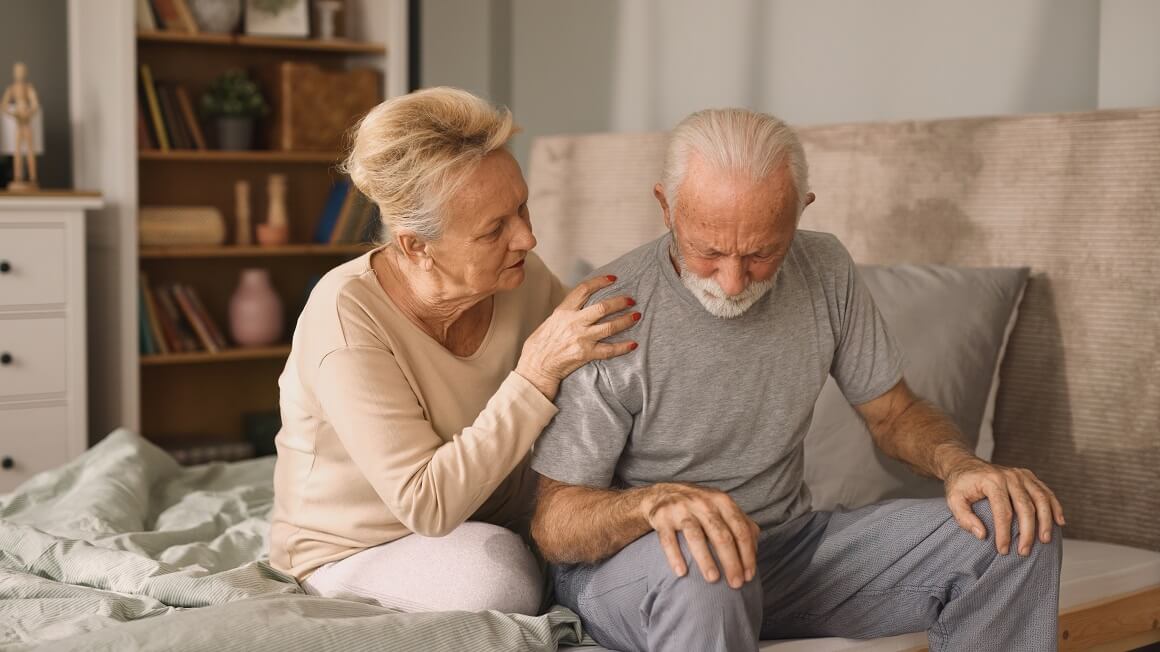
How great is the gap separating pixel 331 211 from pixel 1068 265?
9.20ft

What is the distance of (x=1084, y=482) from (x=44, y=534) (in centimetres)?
172

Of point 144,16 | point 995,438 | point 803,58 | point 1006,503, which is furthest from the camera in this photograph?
point 144,16

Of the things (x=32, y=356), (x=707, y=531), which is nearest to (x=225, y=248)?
(x=32, y=356)

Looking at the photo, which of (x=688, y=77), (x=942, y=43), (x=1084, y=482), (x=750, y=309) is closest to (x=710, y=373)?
(x=750, y=309)

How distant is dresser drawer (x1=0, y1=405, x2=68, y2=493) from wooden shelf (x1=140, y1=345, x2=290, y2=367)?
42 cm

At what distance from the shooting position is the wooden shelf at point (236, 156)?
3990 millimetres

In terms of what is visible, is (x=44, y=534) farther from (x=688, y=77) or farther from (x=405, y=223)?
(x=688, y=77)

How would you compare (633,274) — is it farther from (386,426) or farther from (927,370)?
(927,370)

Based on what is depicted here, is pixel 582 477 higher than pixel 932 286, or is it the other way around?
pixel 932 286

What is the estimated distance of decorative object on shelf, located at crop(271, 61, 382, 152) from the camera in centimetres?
413

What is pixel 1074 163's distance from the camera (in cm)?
218

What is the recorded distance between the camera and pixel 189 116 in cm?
407

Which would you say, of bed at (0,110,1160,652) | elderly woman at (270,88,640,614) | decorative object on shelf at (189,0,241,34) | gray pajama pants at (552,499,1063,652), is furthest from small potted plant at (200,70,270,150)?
gray pajama pants at (552,499,1063,652)

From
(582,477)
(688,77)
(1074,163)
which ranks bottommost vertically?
(582,477)
